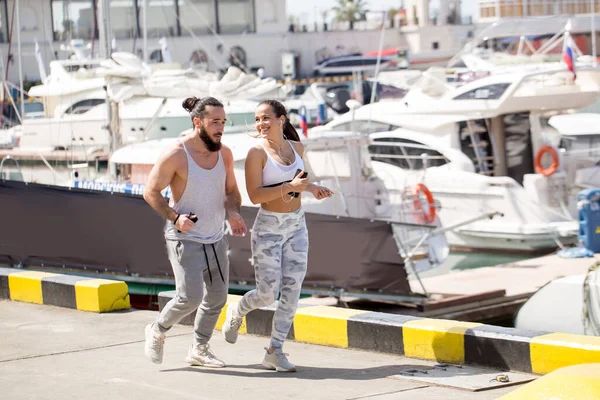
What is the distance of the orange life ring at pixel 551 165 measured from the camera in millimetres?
21812

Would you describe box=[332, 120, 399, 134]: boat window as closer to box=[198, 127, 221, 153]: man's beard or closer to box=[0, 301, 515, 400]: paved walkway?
box=[0, 301, 515, 400]: paved walkway

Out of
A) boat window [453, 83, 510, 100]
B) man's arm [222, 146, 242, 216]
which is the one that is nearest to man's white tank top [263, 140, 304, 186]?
man's arm [222, 146, 242, 216]

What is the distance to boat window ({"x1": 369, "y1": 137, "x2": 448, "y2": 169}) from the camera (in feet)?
75.7

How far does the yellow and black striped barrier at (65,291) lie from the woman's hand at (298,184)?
309 centimetres

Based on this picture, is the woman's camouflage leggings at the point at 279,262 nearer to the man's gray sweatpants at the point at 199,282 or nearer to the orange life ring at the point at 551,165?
the man's gray sweatpants at the point at 199,282

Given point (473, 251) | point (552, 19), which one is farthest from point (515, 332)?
point (552, 19)

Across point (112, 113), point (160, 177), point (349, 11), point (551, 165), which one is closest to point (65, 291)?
point (160, 177)

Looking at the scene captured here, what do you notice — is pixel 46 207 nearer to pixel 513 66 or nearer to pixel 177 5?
pixel 513 66

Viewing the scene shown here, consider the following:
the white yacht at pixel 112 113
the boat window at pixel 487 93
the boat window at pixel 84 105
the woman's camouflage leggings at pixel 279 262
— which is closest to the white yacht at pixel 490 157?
the boat window at pixel 487 93

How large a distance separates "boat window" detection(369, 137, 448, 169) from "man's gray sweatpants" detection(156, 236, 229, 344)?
16.0 metres

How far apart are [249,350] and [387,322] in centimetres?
97

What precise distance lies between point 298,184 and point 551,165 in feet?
53.5

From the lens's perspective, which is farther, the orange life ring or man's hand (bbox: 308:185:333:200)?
the orange life ring

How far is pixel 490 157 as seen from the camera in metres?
23.2
